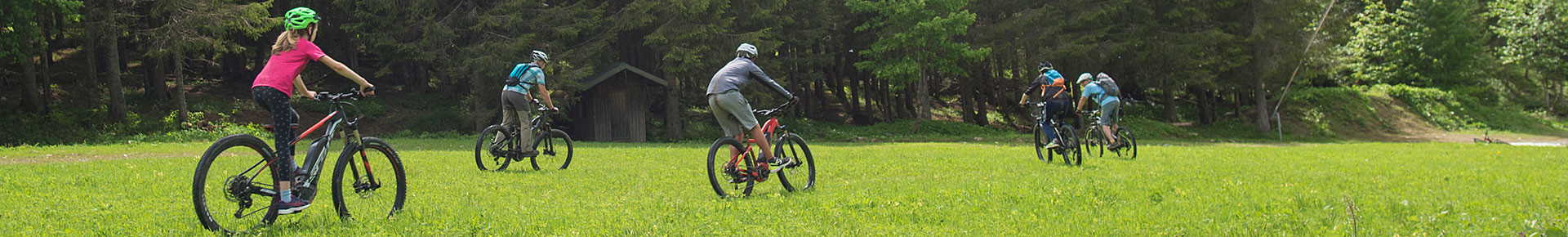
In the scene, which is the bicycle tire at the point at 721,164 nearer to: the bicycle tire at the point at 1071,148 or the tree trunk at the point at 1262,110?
the bicycle tire at the point at 1071,148

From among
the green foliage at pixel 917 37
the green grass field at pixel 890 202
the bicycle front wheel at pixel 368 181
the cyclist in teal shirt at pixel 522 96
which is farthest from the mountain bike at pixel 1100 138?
the green foliage at pixel 917 37

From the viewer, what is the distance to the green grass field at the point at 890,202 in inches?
218

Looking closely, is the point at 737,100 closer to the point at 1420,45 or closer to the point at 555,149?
the point at 555,149

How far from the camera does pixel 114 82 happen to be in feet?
78.3

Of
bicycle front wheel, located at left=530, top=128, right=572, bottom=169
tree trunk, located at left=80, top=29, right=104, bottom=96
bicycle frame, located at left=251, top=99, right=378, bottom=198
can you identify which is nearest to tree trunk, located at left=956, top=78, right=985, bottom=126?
tree trunk, located at left=80, top=29, right=104, bottom=96

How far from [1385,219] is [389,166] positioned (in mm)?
6081

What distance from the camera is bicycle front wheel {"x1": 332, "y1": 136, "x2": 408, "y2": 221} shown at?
5469 millimetres

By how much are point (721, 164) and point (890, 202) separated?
1272 mm

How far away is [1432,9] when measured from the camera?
46.6m

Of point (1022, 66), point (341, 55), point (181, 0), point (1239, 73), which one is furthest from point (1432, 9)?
point (181, 0)

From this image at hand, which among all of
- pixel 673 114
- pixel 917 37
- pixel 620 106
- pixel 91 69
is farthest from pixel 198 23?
pixel 917 37

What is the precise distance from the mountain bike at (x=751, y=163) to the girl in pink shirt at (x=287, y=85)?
2436 millimetres

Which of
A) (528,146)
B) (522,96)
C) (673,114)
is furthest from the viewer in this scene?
(673,114)

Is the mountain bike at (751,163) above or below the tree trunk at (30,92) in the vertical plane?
below
